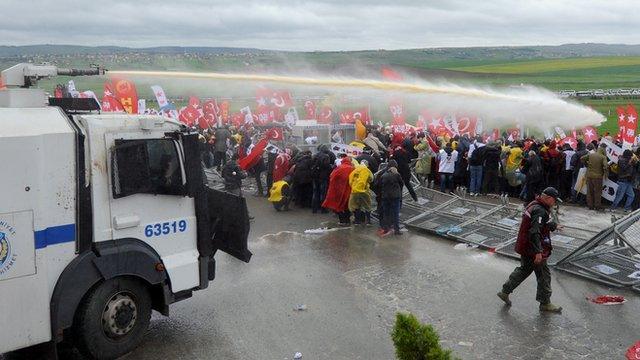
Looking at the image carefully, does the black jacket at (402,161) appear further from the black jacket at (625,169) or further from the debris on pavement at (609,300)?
the debris on pavement at (609,300)

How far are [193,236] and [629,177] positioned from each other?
11444 mm

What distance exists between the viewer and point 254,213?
15484 millimetres

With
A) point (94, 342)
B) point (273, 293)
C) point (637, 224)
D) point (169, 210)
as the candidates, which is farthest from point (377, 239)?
point (94, 342)

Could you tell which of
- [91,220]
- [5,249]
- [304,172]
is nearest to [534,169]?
[304,172]

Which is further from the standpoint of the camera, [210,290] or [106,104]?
[106,104]

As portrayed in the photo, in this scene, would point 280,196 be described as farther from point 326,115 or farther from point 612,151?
point 326,115

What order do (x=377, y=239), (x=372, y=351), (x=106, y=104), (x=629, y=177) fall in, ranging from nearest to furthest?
(x=372, y=351), (x=377, y=239), (x=629, y=177), (x=106, y=104)

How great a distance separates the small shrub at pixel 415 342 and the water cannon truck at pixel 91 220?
3.84 m

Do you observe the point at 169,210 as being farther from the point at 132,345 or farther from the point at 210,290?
the point at 210,290

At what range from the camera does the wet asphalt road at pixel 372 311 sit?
7.31m

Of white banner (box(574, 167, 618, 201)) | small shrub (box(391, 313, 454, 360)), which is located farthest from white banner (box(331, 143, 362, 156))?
small shrub (box(391, 313, 454, 360))

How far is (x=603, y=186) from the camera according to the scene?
15.1 meters

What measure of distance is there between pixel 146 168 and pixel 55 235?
1249mm

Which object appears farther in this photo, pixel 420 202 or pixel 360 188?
pixel 420 202
